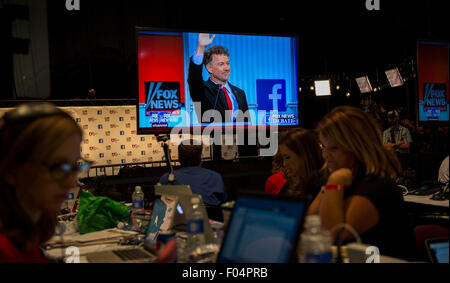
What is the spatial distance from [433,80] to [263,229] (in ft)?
16.5

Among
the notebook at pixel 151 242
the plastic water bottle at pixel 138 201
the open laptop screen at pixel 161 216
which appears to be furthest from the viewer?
the plastic water bottle at pixel 138 201

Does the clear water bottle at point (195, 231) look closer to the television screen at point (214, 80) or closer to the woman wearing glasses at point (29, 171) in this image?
the woman wearing glasses at point (29, 171)

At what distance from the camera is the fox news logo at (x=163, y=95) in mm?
4230

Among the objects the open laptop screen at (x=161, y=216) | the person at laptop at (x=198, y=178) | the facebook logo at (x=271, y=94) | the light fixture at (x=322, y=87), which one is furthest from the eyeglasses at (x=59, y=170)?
the light fixture at (x=322, y=87)

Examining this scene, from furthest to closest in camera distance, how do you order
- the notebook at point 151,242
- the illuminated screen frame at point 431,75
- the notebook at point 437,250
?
1. the illuminated screen frame at point 431,75
2. the notebook at point 151,242
3. the notebook at point 437,250

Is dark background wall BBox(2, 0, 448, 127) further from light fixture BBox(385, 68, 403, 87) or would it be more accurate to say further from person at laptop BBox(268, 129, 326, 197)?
person at laptop BBox(268, 129, 326, 197)

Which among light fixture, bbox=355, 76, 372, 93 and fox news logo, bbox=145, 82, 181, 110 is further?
light fixture, bbox=355, 76, 372, 93

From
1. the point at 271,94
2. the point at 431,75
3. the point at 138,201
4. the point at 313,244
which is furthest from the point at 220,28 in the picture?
the point at 313,244

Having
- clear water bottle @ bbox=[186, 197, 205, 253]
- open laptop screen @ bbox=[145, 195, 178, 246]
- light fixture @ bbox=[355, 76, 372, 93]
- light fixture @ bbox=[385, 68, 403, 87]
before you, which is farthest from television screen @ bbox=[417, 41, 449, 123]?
light fixture @ bbox=[355, 76, 372, 93]

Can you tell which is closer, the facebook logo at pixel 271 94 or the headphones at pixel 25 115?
the headphones at pixel 25 115

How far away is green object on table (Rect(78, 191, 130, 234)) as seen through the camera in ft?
9.37

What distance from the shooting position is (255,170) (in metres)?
7.07

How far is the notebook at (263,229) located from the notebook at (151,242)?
2.36 feet

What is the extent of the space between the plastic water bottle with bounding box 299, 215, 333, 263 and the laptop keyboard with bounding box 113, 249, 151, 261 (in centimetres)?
103
